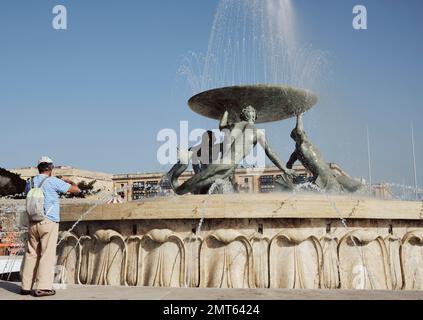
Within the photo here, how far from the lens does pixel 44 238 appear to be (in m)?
4.46

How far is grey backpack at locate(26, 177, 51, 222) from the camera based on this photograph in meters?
4.35

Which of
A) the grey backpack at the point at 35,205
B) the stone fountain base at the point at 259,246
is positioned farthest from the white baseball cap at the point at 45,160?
the stone fountain base at the point at 259,246

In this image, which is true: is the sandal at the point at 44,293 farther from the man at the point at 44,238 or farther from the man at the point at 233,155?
the man at the point at 233,155

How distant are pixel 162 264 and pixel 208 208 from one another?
34.4 inches

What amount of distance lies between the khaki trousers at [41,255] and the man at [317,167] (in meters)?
5.48

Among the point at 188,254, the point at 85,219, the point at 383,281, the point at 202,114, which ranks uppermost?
the point at 202,114

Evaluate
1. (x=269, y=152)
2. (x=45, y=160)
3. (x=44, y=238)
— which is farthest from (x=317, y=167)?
(x=44, y=238)

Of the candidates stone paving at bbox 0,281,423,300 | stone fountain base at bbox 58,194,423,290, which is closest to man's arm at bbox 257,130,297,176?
stone fountain base at bbox 58,194,423,290

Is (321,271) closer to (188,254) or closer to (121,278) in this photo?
(188,254)

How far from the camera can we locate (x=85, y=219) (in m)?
6.54

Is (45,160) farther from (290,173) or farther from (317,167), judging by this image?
(317,167)
